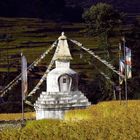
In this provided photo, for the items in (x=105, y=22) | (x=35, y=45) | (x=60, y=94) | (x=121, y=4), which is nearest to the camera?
(x=60, y=94)

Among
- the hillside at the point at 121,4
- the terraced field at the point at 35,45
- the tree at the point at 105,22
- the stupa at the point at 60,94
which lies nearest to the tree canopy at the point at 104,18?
the tree at the point at 105,22

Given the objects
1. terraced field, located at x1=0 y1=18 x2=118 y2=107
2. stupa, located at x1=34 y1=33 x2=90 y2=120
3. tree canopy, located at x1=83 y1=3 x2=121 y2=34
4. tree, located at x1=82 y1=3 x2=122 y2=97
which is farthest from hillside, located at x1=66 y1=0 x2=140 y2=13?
stupa, located at x1=34 y1=33 x2=90 y2=120

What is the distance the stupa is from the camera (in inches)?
1750

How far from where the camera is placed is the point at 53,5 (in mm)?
136875

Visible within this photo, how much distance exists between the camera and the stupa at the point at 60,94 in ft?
146

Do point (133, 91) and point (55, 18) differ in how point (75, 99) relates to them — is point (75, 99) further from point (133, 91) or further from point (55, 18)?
point (55, 18)

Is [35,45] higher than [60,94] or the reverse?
higher

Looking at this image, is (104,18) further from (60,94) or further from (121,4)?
(121,4)

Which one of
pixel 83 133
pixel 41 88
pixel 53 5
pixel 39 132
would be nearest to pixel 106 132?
pixel 83 133

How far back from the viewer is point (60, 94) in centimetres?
4506

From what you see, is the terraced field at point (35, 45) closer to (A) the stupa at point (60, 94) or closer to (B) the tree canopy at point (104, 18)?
(B) the tree canopy at point (104, 18)

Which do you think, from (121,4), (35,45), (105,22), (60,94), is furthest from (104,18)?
(121,4)

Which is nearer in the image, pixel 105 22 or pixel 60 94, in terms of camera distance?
pixel 60 94

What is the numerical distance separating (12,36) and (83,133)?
99669 mm
